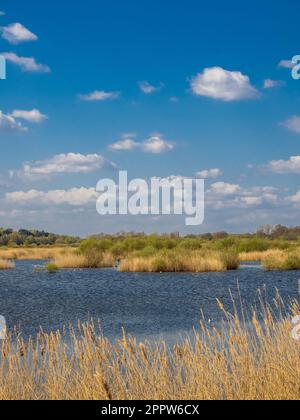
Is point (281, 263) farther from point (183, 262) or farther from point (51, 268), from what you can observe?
point (51, 268)

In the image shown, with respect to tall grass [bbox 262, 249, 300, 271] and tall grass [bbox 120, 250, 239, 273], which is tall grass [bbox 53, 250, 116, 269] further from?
tall grass [bbox 262, 249, 300, 271]

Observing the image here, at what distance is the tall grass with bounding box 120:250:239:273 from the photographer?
36469mm

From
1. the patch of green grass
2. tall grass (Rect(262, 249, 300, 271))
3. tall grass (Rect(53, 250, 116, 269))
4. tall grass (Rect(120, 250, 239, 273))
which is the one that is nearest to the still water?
tall grass (Rect(120, 250, 239, 273))

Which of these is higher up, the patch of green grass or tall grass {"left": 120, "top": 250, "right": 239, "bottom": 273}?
tall grass {"left": 120, "top": 250, "right": 239, "bottom": 273}

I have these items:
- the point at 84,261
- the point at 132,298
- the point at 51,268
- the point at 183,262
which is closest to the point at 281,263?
the point at 183,262

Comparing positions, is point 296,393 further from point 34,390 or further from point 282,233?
point 282,233

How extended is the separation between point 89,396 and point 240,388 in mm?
1644

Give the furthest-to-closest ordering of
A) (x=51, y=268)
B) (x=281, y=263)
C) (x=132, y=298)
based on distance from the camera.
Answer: (x=51, y=268) → (x=281, y=263) → (x=132, y=298)

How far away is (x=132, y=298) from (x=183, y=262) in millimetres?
14386

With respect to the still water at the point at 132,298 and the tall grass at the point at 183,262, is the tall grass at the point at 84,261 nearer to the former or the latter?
the tall grass at the point at 183,262

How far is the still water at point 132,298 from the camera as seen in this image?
1545 centimetres

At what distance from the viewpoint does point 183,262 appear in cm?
3688

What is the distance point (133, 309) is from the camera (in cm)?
1919

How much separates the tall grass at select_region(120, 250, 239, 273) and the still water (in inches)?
58.6
